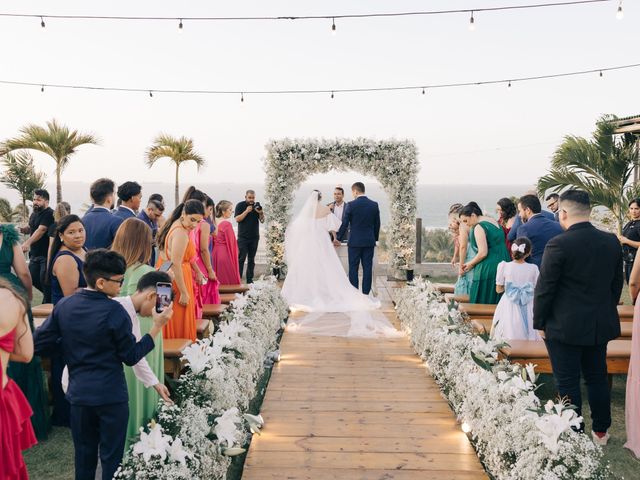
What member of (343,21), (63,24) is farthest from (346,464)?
(63,24)

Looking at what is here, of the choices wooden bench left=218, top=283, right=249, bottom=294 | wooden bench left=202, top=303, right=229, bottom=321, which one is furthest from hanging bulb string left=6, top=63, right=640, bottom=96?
wooden bench left=202, top=303, right=229, bottom=321

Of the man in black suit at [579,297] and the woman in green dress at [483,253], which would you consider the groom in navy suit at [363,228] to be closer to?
Result: the woman in green dress at [483,253]

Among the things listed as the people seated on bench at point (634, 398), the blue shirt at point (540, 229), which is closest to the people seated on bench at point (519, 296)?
the blue shirt at point (540, 229)

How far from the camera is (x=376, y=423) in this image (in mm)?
4734

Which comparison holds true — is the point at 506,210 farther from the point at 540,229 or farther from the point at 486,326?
the point at 486,326

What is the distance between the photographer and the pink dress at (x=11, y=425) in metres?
2.76

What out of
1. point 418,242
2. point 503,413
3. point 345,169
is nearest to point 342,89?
point 345,169

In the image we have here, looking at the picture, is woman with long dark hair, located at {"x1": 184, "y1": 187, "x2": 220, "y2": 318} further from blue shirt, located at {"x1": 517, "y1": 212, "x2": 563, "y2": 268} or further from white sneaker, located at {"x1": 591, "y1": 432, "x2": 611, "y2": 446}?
white sneaker, located at {"x1": 591, "y1": 432, "x2": 611, "y2": 446}

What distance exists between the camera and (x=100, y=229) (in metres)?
5.39

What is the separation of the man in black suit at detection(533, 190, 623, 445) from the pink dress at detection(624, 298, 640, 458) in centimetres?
19

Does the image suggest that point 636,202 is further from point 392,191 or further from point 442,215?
point 442,215

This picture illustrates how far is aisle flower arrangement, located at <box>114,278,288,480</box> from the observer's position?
2.84 m

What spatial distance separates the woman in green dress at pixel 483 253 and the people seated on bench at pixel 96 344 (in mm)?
5285

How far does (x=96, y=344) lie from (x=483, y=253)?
5.52 m
